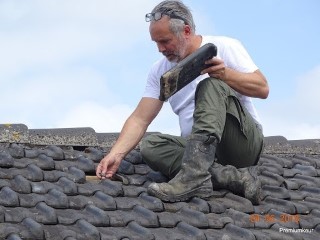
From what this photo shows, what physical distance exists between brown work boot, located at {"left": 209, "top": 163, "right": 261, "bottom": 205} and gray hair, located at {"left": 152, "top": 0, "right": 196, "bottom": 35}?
96 cm

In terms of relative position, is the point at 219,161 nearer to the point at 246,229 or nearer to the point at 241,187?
the point at 241,187

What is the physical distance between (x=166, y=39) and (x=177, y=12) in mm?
209

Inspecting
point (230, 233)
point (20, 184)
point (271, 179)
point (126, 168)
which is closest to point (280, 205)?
point (271, 179)

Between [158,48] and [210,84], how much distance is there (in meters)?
0.45

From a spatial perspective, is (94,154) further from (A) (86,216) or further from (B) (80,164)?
(A) (86,216)

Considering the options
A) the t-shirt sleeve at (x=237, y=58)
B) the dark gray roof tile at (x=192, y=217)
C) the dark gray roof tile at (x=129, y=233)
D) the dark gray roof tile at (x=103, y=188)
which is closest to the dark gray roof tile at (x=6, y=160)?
the dark gray roof tile at (x=103, y=188)

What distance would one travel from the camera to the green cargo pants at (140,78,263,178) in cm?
514

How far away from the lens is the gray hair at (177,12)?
17.6 ft

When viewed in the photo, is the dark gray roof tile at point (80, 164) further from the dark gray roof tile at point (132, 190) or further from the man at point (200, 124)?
the dark gray roof tile at point (132, 190)

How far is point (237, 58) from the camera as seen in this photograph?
18.0ft

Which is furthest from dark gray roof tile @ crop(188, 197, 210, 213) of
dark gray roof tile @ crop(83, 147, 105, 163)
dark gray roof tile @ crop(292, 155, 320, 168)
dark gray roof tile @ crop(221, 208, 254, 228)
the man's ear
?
dark gray roof tile @ crop(292, 155, 320, 168)

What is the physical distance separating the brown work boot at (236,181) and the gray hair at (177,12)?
96 cm

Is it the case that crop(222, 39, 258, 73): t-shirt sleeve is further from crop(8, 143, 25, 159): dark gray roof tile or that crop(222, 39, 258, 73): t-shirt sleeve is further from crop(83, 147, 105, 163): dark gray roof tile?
crop(8, 143, 25, 159): dark gray roof tile

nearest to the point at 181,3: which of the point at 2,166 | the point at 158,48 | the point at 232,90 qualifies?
the point at 158,48
